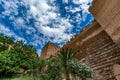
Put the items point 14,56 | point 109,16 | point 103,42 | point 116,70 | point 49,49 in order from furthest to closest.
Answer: point 49,49, point 14,56, point 103,42, point 109,16, point 116,70

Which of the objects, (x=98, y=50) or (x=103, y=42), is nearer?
(x=103, y=42)

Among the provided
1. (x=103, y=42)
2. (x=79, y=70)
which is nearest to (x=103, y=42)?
(x=103, y=42)

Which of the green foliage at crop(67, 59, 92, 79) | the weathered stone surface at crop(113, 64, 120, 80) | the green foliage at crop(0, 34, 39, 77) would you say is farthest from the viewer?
the green foliage at crop(0, 34, 39, 77)

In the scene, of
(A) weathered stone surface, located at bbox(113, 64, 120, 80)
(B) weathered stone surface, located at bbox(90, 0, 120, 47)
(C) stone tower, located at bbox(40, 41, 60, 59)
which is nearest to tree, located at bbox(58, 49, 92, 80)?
(A) weathered stone surface, located at bbox(113, 64, 120, 80)

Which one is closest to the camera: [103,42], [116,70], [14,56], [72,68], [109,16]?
[116,70]

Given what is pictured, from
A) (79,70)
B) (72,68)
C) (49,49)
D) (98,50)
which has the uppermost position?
(49,49)

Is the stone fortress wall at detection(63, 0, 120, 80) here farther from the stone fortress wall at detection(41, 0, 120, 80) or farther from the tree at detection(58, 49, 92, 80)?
the tree at detection(58, 49, 92, 80)

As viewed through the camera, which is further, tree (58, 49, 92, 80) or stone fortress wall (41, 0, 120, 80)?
tree (58, 49, 92, 80)

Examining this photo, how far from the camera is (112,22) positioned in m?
9.62

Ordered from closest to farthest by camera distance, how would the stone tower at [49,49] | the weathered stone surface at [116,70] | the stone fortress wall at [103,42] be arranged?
1. the weathered stone surface at [116,70]
2. the stone fortress wall at [103,42]
3. the stone tower at [49,49]

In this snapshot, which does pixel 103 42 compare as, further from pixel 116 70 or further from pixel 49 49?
pixel 49 49

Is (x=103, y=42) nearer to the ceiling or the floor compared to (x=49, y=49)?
nearer to the floor

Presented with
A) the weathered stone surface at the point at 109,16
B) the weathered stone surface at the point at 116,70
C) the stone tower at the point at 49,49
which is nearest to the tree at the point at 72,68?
the weathered stone surface at the point at 116,70

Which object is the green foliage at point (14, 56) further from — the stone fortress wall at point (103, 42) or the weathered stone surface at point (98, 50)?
the stone fortress wall at point (103, 42)
